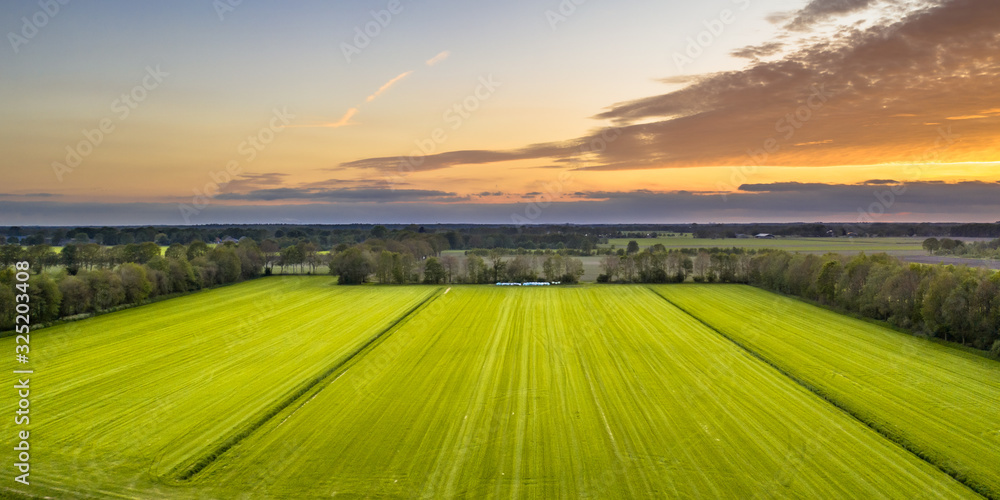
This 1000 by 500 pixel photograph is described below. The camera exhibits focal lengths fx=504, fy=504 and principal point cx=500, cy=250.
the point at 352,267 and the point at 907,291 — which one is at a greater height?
the point at 907,291

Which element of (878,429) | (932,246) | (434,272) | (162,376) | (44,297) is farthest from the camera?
(932,246)

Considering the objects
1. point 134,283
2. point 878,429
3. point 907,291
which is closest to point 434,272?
point 134,283

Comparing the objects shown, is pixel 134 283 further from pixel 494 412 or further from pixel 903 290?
pixel 903 290

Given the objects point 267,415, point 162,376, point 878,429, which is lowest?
point 162,376

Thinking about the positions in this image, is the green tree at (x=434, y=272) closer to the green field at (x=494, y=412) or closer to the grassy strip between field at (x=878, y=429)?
the green field at (x=494, y=412)

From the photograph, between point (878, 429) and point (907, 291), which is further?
point (907, 291)

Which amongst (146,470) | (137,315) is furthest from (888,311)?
(137,315)

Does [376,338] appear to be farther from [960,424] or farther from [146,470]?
[960,424]

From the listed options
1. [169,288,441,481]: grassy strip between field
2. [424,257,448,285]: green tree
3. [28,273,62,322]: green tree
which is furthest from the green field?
[424,257,448,285]: green tree
